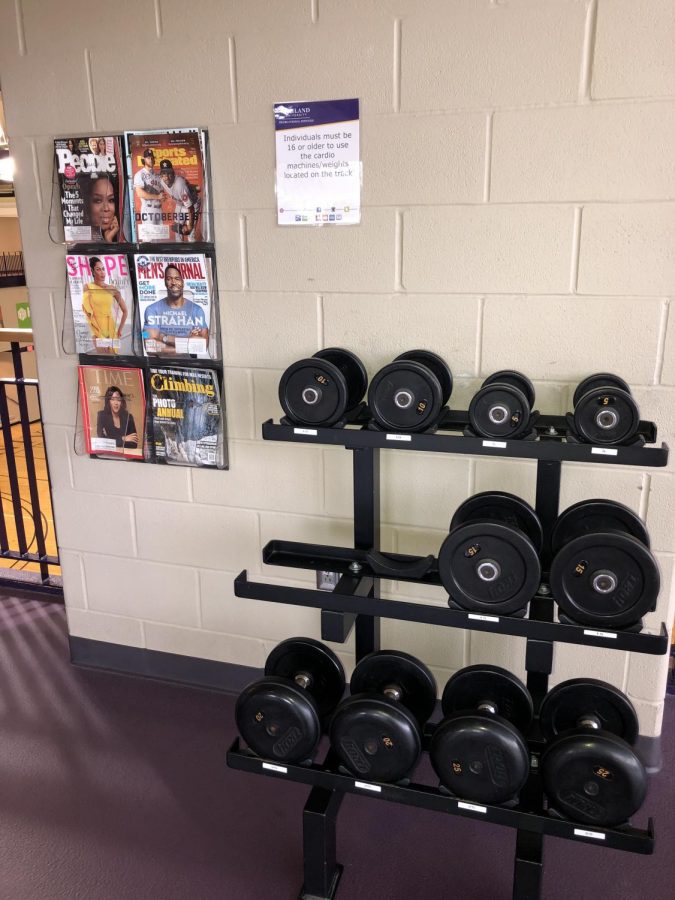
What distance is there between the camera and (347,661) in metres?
2.28

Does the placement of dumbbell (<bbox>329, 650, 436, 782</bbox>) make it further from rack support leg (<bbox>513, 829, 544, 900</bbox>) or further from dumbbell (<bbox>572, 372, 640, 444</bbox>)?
dumbbell (<bbox>572, 372, 640, 444</bbox>)

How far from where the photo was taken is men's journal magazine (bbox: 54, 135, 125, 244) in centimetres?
206

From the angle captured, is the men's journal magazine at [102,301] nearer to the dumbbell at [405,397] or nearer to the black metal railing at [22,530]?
the black metal railing at [22,530]

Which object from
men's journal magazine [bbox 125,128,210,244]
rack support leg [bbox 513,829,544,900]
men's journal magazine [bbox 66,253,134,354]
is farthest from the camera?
men's journal magazine [bbox 66,253,134,354]

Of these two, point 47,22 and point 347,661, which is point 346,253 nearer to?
point 47,22

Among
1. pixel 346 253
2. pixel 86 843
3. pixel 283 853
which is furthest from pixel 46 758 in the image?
pixel 346 253

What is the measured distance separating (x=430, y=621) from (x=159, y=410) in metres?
1.08

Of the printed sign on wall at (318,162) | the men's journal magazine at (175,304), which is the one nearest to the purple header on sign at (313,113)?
the printed sign on wall at (318,162)

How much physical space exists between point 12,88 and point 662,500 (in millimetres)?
2196

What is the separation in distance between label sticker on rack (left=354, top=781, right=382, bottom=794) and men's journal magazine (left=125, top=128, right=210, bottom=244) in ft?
4.88

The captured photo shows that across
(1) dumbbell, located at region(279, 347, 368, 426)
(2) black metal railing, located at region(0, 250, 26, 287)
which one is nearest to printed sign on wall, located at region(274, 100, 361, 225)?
(1) dumbbell, located at region(279, 347, 368, 426)

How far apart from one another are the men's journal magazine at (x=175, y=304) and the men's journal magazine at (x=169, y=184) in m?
0.07

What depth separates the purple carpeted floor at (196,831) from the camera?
1.70 meters

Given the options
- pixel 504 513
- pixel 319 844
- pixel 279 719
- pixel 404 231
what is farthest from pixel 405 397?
pixel 319 844
